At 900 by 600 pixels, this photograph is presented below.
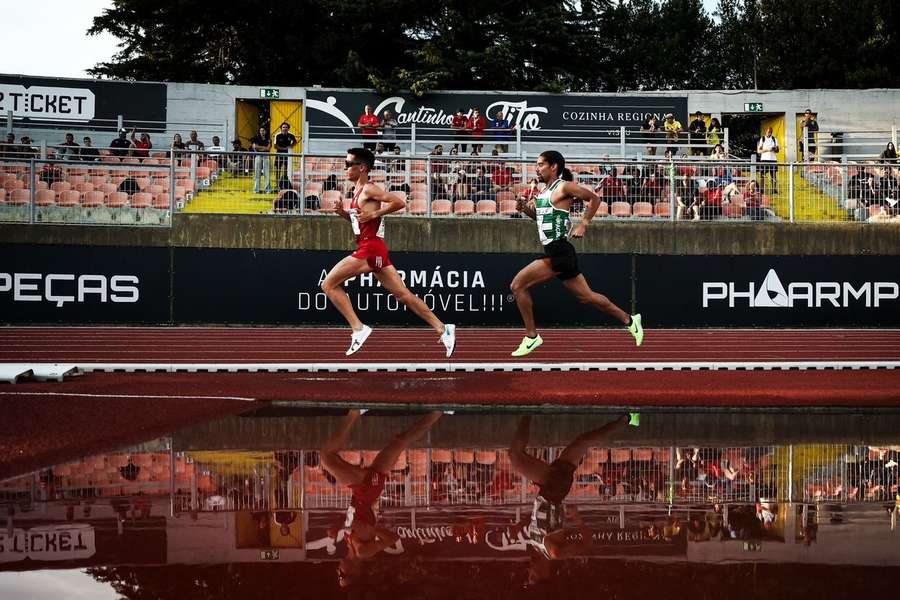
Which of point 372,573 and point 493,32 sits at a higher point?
point 493,32

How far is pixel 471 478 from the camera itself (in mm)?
5375

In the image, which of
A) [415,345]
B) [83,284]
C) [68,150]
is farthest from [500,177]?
[68,150]

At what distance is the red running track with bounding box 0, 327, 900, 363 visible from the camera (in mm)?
14556

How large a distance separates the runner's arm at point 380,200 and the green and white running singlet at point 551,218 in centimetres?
148

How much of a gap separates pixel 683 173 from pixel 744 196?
54.5 inches

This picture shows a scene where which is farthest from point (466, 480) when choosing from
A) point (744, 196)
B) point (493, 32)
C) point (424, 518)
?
point (493, 32)

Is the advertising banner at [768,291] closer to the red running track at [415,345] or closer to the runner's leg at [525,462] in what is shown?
the red running track at [415,345]

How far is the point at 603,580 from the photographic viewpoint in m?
3.42

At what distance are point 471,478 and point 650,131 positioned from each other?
21563mm

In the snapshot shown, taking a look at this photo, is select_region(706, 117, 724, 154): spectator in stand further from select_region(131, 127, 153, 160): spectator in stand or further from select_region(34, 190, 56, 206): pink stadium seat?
select_region(34, 190, 56, 206): pink stadium seat

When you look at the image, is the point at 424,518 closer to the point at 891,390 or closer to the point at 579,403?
the point at 579,403

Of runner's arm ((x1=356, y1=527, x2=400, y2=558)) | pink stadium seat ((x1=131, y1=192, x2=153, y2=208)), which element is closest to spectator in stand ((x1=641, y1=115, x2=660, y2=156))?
pink stadium seat ((x1=131, y1=192, x2=153, y2=208))

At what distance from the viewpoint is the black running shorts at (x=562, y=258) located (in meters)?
10.2

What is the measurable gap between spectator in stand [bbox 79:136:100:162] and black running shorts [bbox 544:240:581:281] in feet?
40.0
